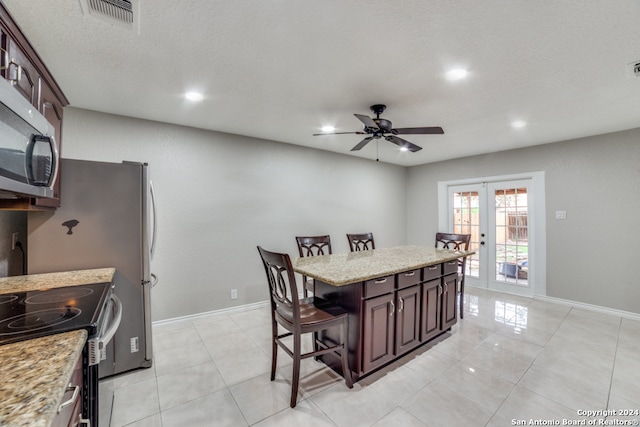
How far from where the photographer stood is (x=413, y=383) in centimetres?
210

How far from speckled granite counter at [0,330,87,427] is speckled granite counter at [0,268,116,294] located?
903 millimetres

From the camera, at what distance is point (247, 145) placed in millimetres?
3756

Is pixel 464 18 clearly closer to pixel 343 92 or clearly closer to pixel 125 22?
pixel 343 92

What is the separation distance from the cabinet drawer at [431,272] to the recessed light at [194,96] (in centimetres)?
261

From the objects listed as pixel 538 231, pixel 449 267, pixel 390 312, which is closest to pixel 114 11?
pixel 390 312

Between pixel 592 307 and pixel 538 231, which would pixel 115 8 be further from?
pixel 592 307

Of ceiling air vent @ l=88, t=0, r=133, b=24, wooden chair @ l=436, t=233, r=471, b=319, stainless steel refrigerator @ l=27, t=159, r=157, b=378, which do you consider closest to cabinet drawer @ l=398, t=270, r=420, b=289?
wooden chair @ l=436, t=233, r=471, b=319

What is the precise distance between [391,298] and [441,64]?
5.94 ft

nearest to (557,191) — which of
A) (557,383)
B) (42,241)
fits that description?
(557,383)

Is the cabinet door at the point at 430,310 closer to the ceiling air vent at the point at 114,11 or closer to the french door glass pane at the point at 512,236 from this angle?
the french door glass pane at the point at 512,236

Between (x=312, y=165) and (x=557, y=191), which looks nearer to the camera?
(x=557, y=191)

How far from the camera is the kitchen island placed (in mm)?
2018

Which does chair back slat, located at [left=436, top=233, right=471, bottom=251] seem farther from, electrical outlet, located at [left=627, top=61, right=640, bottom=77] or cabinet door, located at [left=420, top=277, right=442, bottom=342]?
electrical outlet, located at [left=627, top=61, right=640, bottom=77]

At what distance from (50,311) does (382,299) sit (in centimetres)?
194
